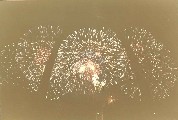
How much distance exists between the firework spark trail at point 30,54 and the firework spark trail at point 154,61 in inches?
10.1

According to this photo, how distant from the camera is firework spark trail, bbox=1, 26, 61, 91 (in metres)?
0.83

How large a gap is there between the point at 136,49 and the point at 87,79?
187 mm

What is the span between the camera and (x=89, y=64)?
824 millimetres

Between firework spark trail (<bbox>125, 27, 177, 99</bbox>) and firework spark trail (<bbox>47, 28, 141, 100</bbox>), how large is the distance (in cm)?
5

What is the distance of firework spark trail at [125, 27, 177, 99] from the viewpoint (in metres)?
0.79

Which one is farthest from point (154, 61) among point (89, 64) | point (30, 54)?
point (30, 54)

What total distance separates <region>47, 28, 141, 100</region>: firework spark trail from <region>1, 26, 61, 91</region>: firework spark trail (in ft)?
0.15

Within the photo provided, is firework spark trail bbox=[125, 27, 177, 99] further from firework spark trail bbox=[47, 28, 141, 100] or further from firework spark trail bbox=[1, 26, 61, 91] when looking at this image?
firework spark trail bbox=[1, 26, 61, 91]

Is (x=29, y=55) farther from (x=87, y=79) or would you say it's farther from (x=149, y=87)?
(x=149, y=87)

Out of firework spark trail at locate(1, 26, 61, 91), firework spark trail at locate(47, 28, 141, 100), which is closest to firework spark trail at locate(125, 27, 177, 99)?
firework spark trail at locate(47, 28, 141, 100)

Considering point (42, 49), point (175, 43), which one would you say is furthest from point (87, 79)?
point (175, 43)

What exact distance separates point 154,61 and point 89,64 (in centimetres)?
21

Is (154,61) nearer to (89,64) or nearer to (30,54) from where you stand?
(89,64)

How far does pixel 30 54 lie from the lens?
0.83 metres
